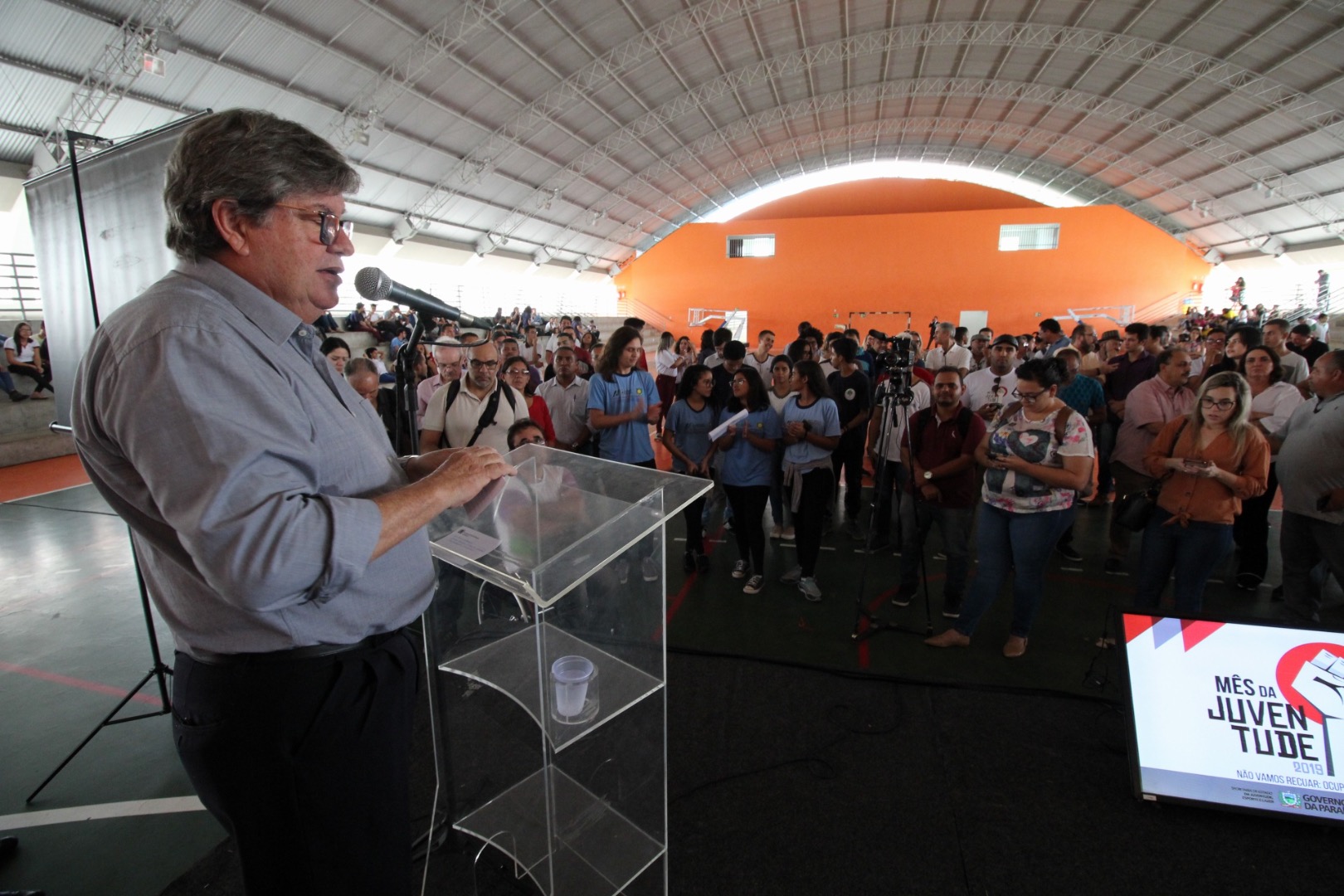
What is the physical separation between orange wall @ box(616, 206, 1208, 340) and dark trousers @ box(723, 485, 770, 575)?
61.5 feet

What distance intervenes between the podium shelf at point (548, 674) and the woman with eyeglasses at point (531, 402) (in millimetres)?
2098

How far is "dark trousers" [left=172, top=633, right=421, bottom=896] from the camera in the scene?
1.01m

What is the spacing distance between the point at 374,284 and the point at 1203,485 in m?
3.41

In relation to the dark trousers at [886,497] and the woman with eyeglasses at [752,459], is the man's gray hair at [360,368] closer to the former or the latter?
the woman with eyeglasses at [752,459]

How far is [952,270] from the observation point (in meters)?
20.8

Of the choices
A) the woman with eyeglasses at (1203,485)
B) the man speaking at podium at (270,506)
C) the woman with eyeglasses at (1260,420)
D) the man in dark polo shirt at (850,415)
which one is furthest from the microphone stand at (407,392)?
the woman with eyeglasses at (1260,420)

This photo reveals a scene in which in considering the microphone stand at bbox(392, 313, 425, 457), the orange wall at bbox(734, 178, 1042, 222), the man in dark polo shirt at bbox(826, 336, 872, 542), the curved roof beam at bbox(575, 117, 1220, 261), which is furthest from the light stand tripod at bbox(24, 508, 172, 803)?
the curved roof beam at bbox(575, 117, 1220, 261)

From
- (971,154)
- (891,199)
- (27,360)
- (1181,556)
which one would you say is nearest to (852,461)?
(1181,556)

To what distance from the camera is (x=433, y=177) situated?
16078 mm

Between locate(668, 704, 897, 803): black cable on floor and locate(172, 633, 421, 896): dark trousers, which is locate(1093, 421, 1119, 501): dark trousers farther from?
locate(172, 633, 421, 896): dark trousers

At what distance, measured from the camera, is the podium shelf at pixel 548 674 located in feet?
4.83

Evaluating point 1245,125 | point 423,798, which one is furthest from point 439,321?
point 1245,125

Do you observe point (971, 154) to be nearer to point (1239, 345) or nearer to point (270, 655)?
point (1239, 345)

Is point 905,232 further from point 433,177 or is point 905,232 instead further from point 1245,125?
point 433,177
